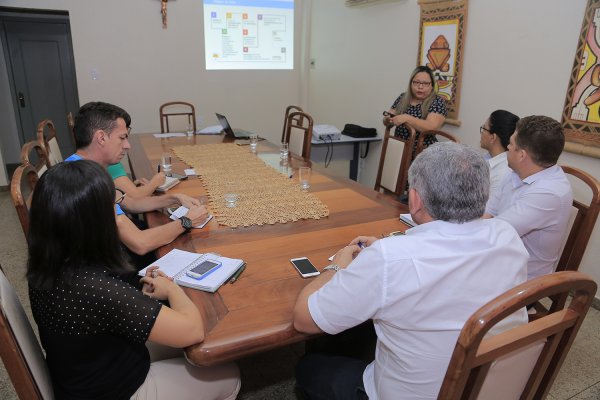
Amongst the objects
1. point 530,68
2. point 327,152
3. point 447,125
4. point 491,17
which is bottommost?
point 327,152

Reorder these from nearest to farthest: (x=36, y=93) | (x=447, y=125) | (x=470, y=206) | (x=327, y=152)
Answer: (x=470, y=206) < (x=447, y=125) < (x=327, y=152) < (x=36, y=93)

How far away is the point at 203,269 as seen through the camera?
4.11 ft

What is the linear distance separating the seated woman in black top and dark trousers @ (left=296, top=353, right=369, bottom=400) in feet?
1.45

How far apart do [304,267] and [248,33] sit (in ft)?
13.6

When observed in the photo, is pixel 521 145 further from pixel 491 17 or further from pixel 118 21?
pixel 118 21

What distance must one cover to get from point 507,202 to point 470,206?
101 centimetres

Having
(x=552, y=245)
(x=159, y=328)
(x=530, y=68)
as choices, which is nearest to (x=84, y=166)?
(x=159, y=328)

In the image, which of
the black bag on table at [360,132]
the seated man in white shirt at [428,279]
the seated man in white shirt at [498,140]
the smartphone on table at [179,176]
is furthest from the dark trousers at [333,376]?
the black bag on table at [360,132]

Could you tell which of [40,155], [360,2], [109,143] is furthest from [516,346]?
[360,2]

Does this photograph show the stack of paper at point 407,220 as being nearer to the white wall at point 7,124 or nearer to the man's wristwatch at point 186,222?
the man's wristwatch at point 186,222

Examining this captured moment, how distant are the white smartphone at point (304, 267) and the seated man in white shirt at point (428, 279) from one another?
24cm

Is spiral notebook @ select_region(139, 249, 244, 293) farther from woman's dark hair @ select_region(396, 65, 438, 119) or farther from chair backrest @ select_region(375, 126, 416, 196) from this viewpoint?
woman's dark hair @ select_region(396, 65, 438, 119)

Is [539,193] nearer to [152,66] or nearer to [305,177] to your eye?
[305,177]

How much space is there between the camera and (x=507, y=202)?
70.0 inches
